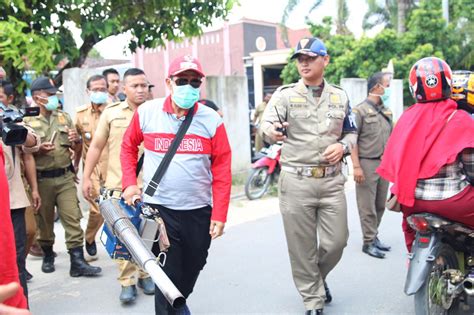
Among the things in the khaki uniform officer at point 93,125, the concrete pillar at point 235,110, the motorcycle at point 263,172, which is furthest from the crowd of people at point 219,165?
the concrete pillar at point 235,110

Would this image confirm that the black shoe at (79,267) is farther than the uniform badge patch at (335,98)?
Yes

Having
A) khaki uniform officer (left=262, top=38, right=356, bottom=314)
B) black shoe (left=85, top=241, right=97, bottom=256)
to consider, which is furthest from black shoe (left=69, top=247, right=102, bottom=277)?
khaki uniform officer (left=262, top=38, right=356, bottom=314)

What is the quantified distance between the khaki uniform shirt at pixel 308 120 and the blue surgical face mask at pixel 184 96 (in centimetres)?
71

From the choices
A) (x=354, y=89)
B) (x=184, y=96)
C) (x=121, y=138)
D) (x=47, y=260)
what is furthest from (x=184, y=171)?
(x=354, y=89)

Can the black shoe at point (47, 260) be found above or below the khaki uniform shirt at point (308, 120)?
below

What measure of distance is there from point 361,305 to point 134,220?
6.76ft

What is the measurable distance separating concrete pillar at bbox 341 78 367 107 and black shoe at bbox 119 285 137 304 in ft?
32.4

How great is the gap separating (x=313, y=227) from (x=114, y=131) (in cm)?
180

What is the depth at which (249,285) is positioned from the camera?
4.61m

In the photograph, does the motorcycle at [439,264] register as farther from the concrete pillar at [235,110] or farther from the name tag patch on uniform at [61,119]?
the concrete pillar at [235,110]

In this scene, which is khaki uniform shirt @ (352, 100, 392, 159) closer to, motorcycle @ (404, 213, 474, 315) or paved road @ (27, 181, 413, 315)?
paved road @ (27, 181, 413, 315)

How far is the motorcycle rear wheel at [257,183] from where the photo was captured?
8477mm

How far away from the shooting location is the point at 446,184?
3211mm

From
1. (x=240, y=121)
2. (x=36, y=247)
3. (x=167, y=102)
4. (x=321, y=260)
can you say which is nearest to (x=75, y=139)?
(x=36, y=247)
